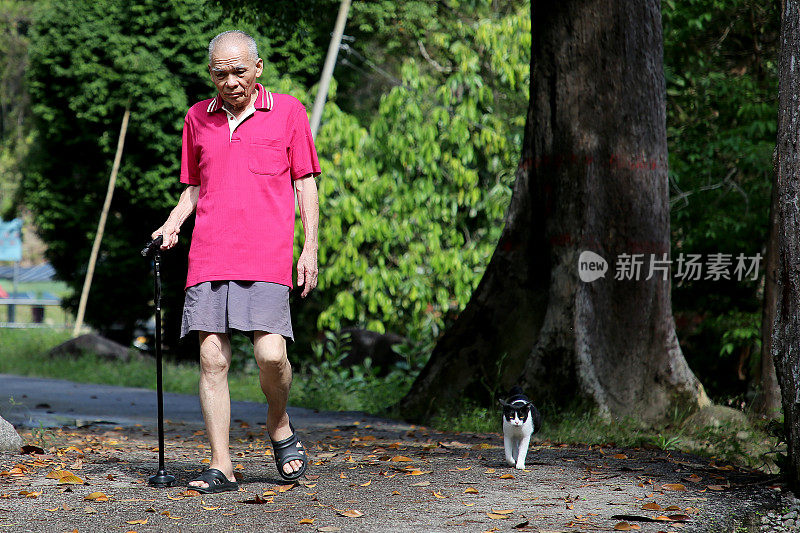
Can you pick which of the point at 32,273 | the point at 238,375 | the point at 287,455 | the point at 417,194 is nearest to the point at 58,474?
the point at 287,455

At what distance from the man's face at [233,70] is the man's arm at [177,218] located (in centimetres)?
57

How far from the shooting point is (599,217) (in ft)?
24.1

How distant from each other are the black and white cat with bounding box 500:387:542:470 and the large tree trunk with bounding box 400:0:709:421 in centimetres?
187

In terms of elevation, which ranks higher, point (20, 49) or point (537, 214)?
point (20, 49)

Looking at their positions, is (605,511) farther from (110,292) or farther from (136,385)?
(110,292)

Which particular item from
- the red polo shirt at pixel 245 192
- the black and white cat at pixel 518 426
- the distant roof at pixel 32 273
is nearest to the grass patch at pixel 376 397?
the black and white cat at pixel 518 426

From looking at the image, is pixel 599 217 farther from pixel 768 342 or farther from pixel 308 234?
pixel 308 234

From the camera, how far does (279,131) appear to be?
4629mm

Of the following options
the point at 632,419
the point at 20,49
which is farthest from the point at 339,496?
the point at 20,49

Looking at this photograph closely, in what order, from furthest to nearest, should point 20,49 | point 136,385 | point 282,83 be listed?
1. point 20,49
2. point 282,83
3. point 136,385

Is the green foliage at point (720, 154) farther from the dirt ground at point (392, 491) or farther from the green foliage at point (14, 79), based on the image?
the green foliage at point (14, 79)

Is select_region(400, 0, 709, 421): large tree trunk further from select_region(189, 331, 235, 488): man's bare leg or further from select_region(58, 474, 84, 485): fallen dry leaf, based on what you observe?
select_region(58, 474, 84, 485): fallen dry leaf

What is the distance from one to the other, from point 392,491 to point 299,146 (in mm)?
1787

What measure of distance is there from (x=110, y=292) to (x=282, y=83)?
6.42m
